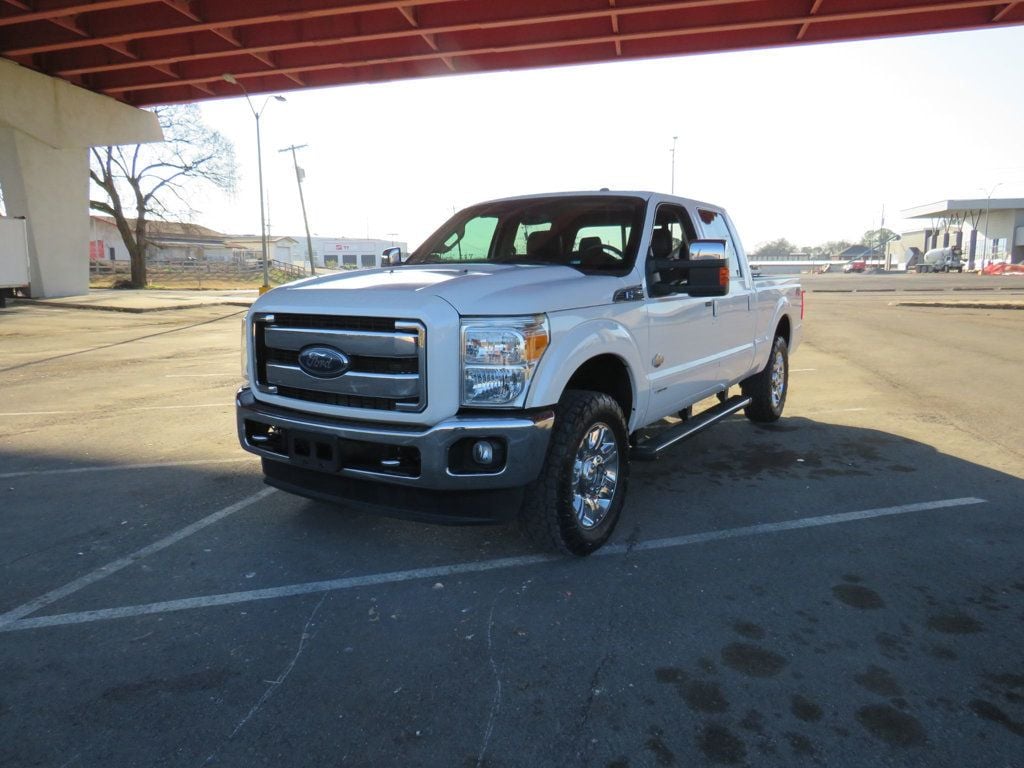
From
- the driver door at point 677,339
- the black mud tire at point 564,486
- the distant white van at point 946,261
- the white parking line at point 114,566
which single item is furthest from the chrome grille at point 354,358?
the distant white van at point 946,261

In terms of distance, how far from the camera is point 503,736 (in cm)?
243

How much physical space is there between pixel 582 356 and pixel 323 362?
132 cm

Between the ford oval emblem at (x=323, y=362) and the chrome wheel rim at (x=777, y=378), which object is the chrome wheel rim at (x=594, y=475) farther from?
the chrome wheel rim at (x=777, y=378)

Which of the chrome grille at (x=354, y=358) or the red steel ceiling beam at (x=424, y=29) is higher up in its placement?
the red steel ceiling beam at (x=424, y=29)

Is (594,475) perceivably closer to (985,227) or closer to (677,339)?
(677,339)

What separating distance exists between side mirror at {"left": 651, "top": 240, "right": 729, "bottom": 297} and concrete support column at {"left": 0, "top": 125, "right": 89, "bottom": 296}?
26604 millimetres

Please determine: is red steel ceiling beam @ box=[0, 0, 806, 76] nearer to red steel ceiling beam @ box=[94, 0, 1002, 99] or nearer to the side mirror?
red steel ceiling beam @ box=[94, 0, 1002, 99]

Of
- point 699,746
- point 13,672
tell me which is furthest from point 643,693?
point 13,672

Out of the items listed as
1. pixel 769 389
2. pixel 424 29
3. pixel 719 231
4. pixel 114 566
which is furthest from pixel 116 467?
pixel 424 29

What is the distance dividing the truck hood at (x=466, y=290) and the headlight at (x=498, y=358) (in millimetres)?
67

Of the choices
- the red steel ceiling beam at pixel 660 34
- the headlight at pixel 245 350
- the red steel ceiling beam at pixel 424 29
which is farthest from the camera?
the red steel ceiling beam at pixel 424 29

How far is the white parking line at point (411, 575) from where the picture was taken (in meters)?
3.27

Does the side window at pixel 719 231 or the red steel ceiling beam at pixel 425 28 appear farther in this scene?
the red steel ceiling beam at pixel 425 28

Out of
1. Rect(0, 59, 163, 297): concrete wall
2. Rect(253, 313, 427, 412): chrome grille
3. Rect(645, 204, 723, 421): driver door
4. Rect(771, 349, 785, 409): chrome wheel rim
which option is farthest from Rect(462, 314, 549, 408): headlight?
Rect(0, 59, 163, 297): concrete wall
